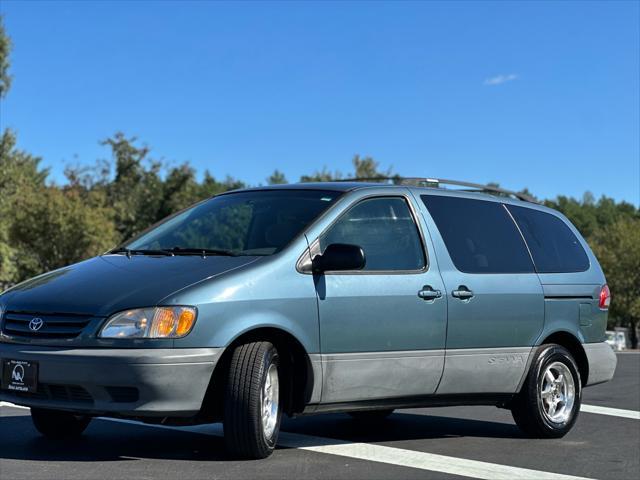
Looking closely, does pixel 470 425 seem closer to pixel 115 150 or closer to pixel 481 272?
pixel 481 272

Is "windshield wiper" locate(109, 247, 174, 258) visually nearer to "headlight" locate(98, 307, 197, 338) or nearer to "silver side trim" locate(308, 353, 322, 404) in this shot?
"headlight" locate(98, 307, 197, 338)

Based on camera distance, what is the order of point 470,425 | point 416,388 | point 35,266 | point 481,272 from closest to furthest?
point 416,388
point 481,272
point 470,425
point 35,266

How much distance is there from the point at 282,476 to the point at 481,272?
2.53m

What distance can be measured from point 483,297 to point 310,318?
1666 mm

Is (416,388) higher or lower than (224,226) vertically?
lower

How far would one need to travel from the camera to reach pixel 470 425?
7.96 m

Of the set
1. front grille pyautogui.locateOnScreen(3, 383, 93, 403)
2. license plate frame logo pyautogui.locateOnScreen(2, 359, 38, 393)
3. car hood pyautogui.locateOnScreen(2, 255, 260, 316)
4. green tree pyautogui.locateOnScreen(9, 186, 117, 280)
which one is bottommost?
front grille pyautogui.locateOnScreen(3, 383, 93, 403)

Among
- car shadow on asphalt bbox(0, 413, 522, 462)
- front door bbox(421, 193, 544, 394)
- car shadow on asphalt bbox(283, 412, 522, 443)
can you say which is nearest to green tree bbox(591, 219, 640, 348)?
car shadow on asphalt bbox(283, 412, 522, 443)

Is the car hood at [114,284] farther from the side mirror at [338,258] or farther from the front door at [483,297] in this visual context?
the front door at [483,297]

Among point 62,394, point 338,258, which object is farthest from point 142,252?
point 338,258

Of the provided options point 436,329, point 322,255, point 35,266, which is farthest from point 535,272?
point 35,266

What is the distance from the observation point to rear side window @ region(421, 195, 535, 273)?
6.94 meters

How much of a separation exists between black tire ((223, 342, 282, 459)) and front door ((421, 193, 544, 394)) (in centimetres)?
161

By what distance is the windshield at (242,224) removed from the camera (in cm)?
608
